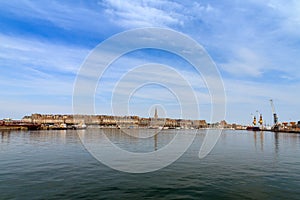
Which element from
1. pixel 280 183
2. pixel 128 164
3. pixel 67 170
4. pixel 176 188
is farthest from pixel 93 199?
pixel 280 183

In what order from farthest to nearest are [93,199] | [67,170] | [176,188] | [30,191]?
1. [67,170]
2. [176,188]
3. [30,191]
4. [93,199]

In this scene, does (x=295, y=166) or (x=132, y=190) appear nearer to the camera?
(x=132, y=190)

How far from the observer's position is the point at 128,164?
31703 millimetres

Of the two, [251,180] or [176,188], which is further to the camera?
[251,180]

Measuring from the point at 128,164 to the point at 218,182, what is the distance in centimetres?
1344

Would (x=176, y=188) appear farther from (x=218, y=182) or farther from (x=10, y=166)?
(x=10, y=166)

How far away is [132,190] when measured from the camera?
19.8m

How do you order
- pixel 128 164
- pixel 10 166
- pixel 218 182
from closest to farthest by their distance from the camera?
pixel 218 182 < pixel 10 166 < pixel 128 164

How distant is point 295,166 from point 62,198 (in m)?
31.3

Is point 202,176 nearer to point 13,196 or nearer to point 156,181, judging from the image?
point 156,181

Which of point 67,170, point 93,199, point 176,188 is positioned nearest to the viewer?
point 93,199

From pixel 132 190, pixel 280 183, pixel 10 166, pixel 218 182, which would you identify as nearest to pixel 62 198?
pixel 132 190

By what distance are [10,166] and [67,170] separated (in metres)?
8.39

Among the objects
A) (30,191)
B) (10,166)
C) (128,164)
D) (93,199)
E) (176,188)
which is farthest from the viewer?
(128,164)
